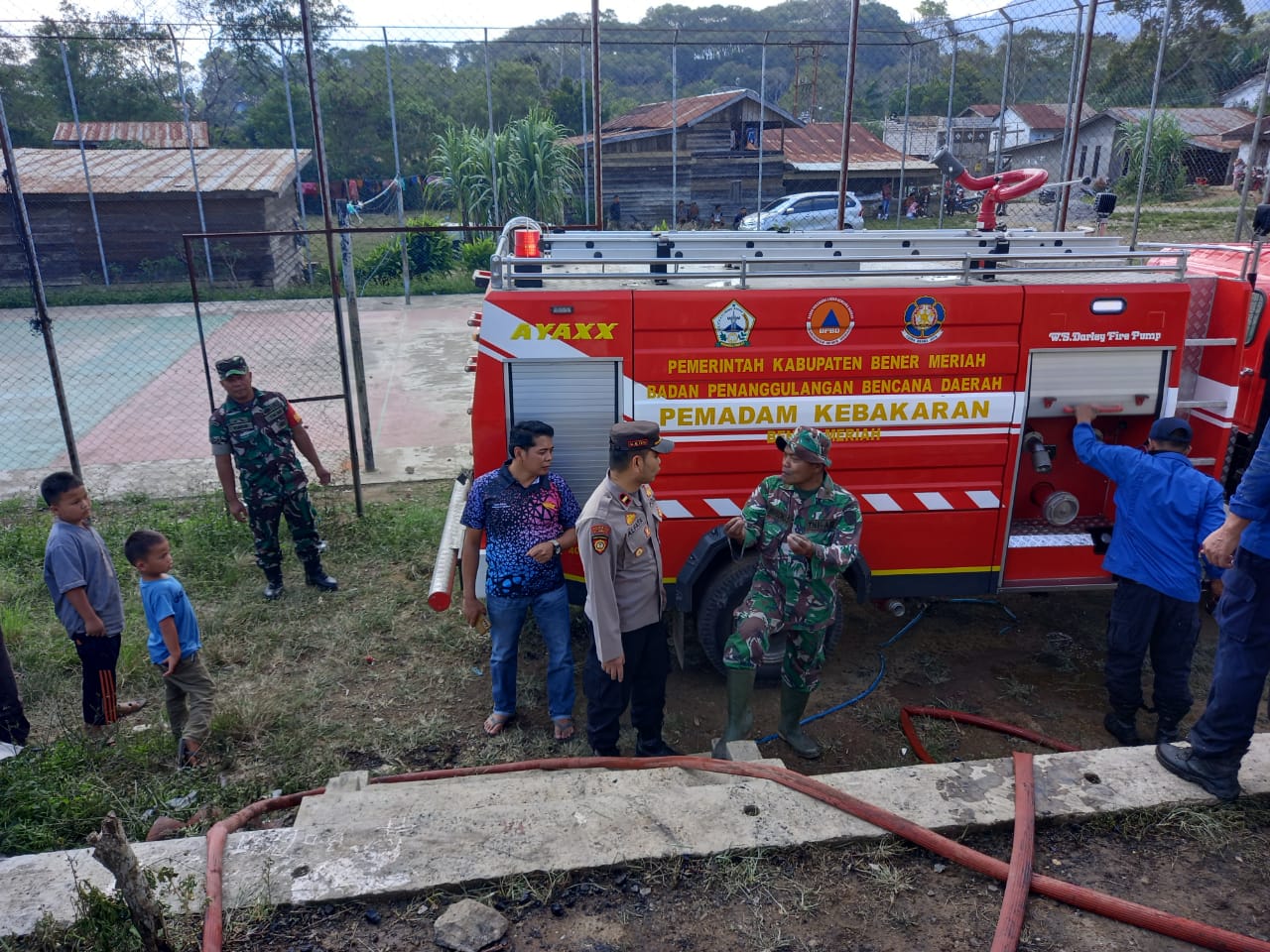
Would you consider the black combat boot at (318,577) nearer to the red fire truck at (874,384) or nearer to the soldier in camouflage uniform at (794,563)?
the red fire truck at (874,384)

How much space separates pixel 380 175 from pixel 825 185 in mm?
16125

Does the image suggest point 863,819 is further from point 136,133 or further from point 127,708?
point 136,133

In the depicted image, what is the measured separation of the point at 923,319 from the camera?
4.88 metres

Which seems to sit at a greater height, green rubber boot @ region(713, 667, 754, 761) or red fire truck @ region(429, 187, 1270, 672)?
red fire truck @ region(429, 187, 1270, 672)

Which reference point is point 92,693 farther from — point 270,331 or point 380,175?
point 380,175

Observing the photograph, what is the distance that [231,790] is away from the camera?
Result: 13.8 feet

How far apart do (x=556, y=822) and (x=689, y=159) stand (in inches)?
884

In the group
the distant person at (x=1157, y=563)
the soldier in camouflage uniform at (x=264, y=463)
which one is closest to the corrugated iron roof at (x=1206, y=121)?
the distant person at (x=1157, y=563)

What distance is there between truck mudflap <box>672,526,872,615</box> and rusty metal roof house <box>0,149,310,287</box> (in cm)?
1860

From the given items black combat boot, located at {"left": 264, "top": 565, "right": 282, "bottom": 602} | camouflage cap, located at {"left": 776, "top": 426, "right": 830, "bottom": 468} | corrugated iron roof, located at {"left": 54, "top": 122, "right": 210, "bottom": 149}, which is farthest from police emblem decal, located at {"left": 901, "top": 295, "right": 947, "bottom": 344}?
corrugated iron roof, located at {"left": 54, "top": 122, "right": 210, "bottom": 149}

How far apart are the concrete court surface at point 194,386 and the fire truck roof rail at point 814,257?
3995mm

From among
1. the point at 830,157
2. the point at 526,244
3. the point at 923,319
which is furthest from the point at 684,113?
the point at 923,319

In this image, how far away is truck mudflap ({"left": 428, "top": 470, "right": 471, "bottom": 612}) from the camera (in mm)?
4789

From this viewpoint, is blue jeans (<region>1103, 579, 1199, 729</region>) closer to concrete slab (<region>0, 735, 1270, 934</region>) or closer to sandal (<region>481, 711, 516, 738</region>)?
concrete slab (<region>0, 735, 1270, 934</region>)
